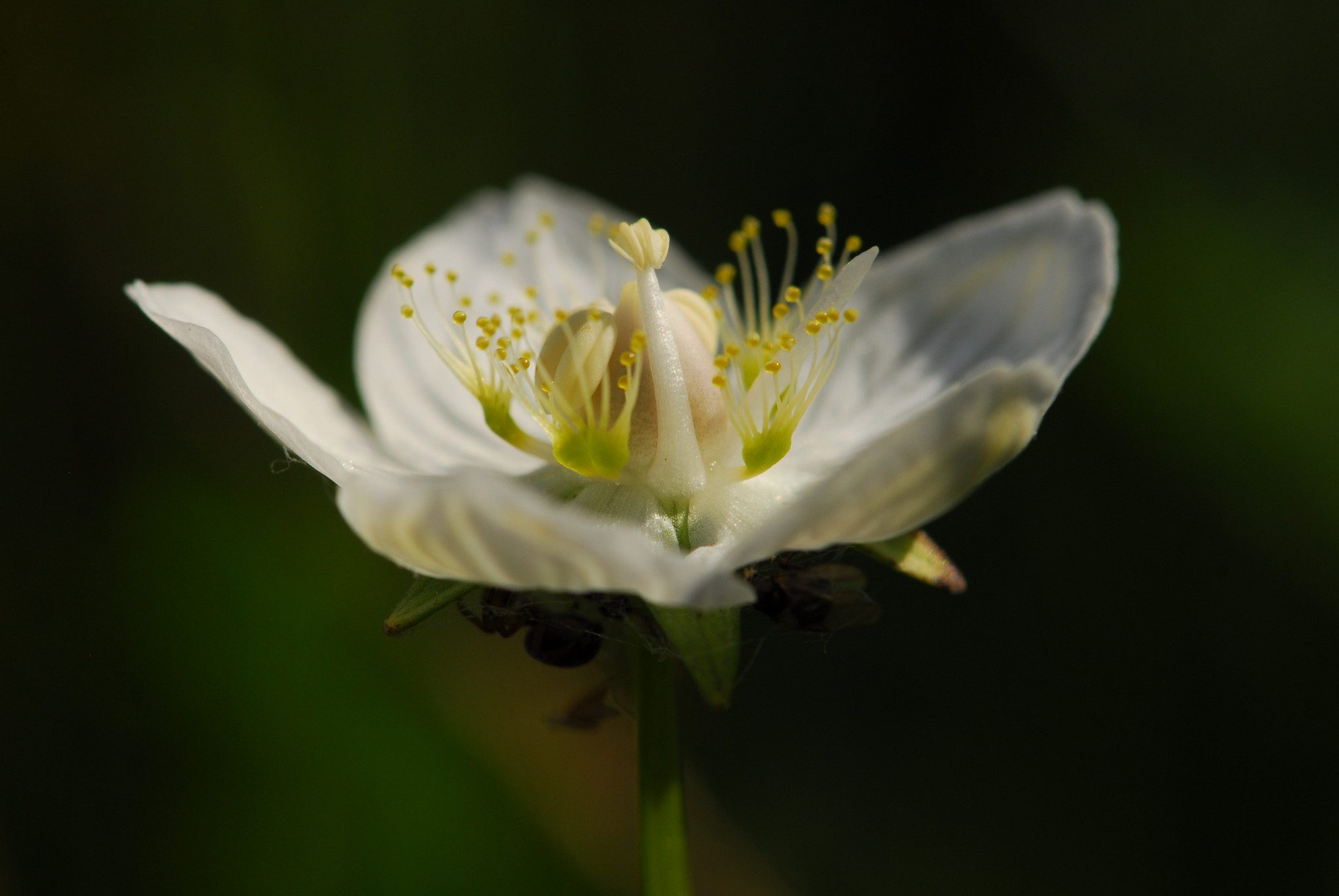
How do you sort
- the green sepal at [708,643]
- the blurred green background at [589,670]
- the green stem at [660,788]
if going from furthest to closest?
the blurred green background at [589,670]
the green stem at [660,788]
the green sepal at [708,643]

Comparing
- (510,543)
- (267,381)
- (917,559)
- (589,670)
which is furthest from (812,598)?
(589,670)

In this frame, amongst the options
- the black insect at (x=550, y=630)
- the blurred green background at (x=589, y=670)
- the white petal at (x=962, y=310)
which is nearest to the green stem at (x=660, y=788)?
the black insect at (x=550, y=630)

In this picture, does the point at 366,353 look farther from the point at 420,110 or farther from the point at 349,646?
the point at 420,110

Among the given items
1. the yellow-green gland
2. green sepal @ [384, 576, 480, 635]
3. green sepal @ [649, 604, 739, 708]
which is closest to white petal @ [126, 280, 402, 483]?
green sepal @ [384, 576, 480, 635]

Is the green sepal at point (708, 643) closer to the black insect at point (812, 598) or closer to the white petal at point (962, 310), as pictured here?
the black insect at point (812, 598)

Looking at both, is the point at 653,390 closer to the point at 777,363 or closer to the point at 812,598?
the point at 777,363

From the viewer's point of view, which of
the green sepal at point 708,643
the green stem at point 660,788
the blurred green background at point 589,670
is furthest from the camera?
the blurred green background at point 589,670

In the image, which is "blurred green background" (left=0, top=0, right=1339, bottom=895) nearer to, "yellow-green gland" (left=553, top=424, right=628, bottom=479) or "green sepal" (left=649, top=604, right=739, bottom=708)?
"yellow-green gland" (left=553, top=424, right=628, bottom=479)
